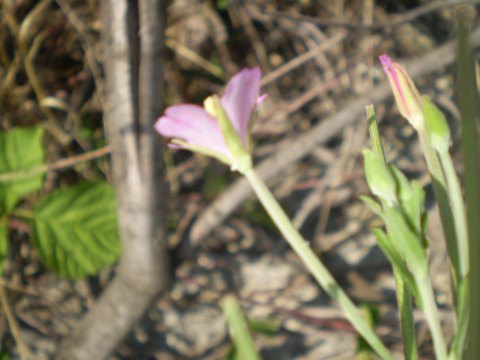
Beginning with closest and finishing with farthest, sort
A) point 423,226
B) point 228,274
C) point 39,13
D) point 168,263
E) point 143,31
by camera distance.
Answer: point 423,226
point 143,31
point 168,263
point 39,13
point 228,274

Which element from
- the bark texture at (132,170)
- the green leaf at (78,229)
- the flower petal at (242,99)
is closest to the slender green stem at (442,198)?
the flower petal at (242,99)

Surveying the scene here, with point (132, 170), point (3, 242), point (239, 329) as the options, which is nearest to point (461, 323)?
point (239, 329)

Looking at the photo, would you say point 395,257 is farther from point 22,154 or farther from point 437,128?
point 22,154

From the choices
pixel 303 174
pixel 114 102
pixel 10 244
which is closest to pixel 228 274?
pixel 303 174

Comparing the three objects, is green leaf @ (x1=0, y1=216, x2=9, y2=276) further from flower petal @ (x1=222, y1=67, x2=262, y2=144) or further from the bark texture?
flower petal @ (x1=222, y1=67, x2=262, y2=144)

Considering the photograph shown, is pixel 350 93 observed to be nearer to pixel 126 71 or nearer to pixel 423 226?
pixel 126 71

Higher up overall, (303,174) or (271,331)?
(303,174)

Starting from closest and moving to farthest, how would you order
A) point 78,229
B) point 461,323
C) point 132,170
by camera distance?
point 461,323 → point 132,170 → point 78,229
